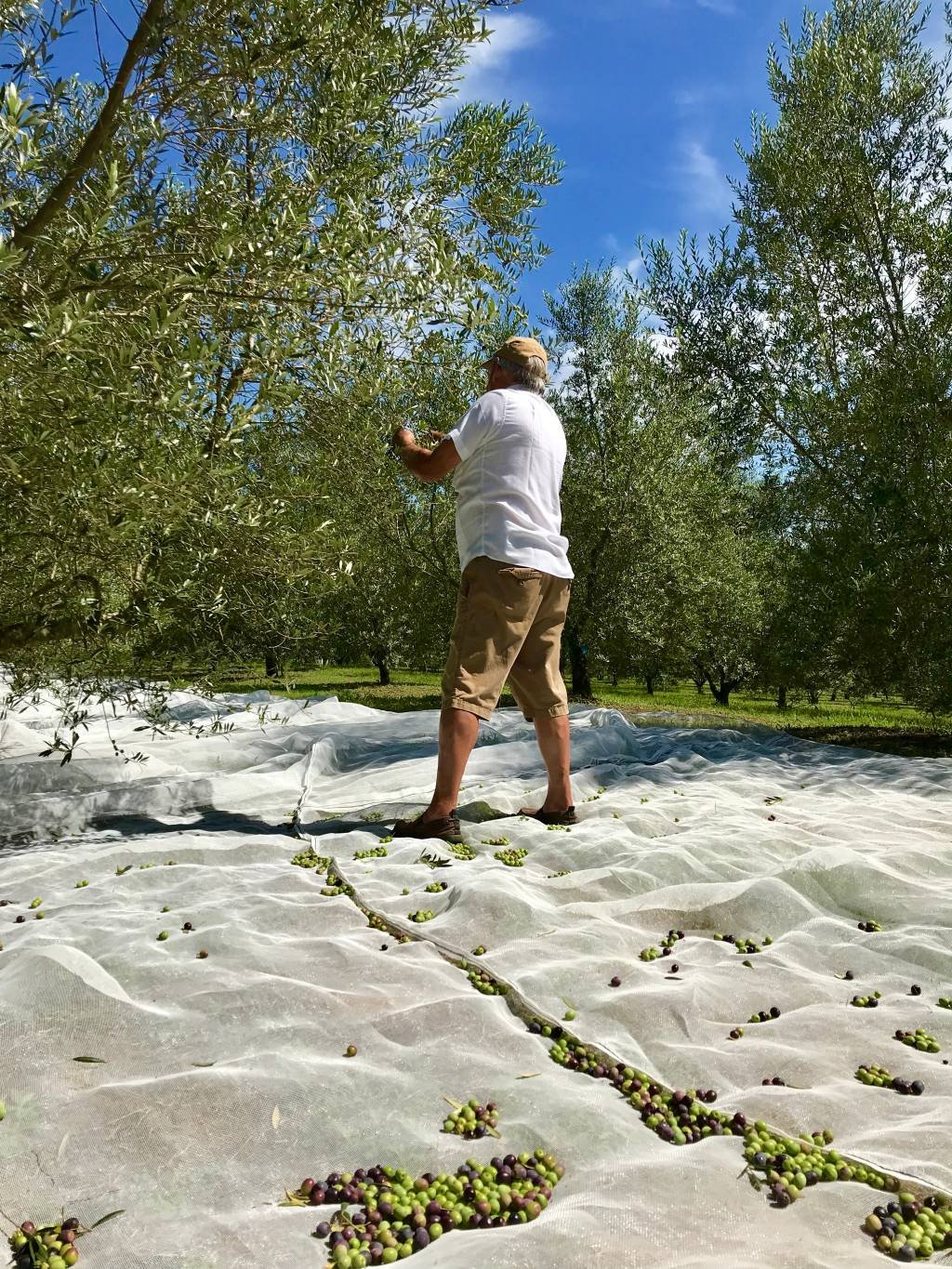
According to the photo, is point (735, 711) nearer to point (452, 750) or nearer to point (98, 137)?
point (452, 750)

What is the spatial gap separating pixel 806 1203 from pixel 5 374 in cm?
364

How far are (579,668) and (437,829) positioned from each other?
11.9 metres

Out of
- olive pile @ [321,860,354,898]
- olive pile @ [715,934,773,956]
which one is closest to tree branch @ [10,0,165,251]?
olive pile @ [321,860,354,898]

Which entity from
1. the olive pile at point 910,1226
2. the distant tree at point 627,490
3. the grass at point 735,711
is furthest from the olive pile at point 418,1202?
the distant tree at point 627,490

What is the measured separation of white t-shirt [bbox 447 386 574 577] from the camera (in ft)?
17.6

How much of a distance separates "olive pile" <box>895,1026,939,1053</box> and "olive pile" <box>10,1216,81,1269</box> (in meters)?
2.61

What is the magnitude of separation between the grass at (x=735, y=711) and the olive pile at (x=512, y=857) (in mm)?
1614

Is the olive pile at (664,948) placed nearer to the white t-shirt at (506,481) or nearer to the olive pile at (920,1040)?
the olive pile at (920,1040)

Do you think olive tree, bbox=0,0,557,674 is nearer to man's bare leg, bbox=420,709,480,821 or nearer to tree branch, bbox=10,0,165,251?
tree branch, bbox=10,0,165,251

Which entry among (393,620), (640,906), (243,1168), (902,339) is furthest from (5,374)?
(393,620)

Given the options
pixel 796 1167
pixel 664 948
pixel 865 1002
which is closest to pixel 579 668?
pixel 664 948

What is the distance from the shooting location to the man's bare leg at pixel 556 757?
226 inches

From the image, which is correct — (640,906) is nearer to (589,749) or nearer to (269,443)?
(269,443)

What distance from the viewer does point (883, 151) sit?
40.8 feet
